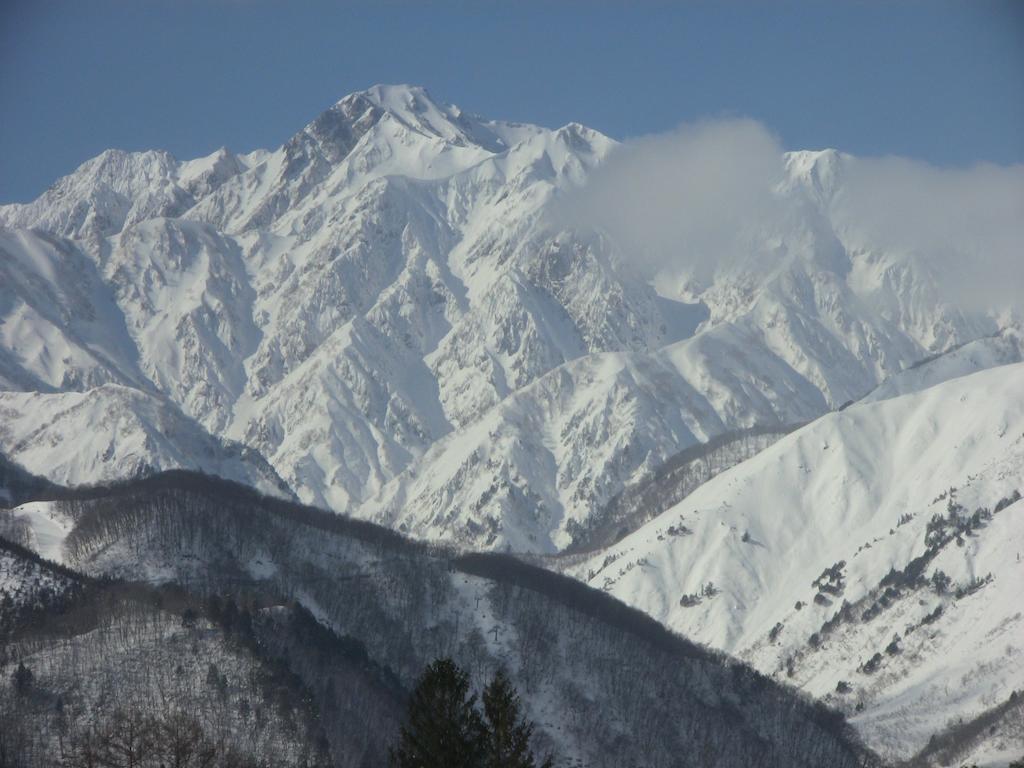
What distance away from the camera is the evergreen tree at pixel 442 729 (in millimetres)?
94000

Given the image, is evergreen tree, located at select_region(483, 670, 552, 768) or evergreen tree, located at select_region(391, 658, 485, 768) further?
evergreen tree, located at select_region(391, 658, 485, 768)

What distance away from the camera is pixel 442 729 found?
310 ft

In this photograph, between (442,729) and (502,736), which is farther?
(442,729)

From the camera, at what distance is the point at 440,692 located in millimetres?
95312

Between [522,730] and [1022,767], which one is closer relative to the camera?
[522,730]

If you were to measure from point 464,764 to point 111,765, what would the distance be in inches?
1237

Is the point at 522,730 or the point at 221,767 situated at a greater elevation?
the point at 221,767

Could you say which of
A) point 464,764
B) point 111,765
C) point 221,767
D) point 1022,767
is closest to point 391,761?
point 464,764

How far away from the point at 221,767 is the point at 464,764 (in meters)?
94.9

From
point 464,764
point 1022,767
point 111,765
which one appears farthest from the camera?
point 1022,767

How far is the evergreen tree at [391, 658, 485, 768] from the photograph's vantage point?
308ft

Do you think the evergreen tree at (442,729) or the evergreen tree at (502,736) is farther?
the evergreen tree at (442,729)

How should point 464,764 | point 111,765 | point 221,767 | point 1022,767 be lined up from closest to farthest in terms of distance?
point 464,764
point 111,765
point 1022,767
point 221,767

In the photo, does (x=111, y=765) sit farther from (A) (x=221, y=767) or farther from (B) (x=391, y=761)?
(A) (x=221, y=767)
